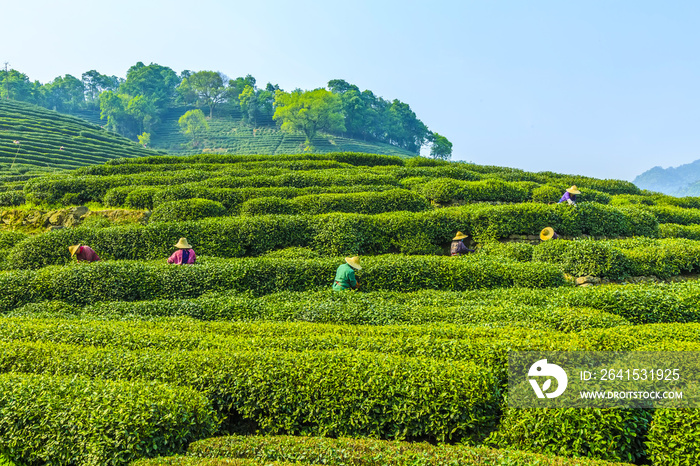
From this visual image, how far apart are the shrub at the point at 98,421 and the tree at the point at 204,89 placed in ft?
399

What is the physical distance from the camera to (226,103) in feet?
393

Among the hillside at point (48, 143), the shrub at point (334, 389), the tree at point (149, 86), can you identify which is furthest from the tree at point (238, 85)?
the shrub at point (334, 389)

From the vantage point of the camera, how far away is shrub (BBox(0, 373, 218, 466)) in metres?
5.22

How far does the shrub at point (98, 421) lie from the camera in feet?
17.1

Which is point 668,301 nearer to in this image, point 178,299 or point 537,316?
point 537,316

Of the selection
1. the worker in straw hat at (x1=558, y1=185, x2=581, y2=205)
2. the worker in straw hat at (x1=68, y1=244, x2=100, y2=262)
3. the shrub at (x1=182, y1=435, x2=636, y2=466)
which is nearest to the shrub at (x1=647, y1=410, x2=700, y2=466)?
the shrub at (x1=182, y1=435, x2=636, y2=466)

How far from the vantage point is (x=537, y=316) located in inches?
374

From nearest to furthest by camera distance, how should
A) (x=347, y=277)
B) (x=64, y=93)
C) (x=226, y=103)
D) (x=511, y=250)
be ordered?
(x=347, y=277)
(x=511, y=250)
(x=226, y=103)
(x=64, y=93)

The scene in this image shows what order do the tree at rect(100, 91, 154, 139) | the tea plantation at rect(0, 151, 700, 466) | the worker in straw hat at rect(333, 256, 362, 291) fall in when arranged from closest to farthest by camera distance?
the tea plantation at rect(0, 151, 700, 466) < the worker in straw hat at rect(333, 256, 362, 291) < the tree at rect(100, 91, 154, 139)

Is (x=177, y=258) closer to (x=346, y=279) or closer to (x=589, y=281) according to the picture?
(x=346, y=279)

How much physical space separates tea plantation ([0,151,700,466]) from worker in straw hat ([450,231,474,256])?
736 millimetres

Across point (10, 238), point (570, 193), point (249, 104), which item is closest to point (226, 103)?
point (249, 104)

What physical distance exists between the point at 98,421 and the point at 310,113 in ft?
289

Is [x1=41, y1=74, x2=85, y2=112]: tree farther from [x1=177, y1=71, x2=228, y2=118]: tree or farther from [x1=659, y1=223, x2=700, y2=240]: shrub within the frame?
[x1=659, y1=223, x2=700, y2=240]: shrub
